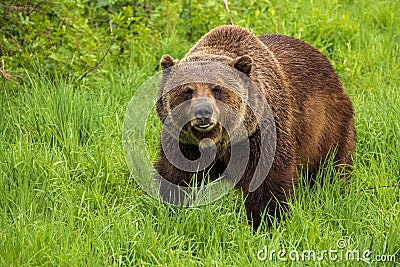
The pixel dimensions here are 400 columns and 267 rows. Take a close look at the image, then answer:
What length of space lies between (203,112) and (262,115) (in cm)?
57

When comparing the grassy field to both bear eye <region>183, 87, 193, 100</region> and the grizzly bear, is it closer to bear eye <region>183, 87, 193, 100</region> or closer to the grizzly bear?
the grizzly bear

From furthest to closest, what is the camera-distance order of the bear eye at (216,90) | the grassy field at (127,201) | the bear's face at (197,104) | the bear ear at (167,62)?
the bear ear at (167,62), the bear eye at (216,90), the bear's face at (197,104), the grassy field at (127,201)

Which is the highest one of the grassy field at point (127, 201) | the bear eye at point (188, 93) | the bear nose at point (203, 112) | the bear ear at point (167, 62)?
the bear ear at point (167, 62)

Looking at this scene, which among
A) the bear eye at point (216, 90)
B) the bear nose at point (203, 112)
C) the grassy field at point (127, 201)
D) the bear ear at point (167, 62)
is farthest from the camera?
the bear ear at point (167, 62)

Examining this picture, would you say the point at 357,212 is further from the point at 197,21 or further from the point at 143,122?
the point at 197,21

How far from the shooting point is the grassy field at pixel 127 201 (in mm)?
3707

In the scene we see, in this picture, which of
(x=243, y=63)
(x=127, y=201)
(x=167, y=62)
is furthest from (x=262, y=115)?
(x=127, y=201)

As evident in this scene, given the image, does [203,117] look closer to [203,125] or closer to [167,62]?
[203,125]

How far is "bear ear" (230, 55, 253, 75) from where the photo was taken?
14.4 ft

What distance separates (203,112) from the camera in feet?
13.3

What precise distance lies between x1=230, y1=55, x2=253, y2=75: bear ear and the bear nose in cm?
48

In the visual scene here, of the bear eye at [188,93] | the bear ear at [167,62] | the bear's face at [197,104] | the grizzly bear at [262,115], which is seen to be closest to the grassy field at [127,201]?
the grizzly bear at [262,115]

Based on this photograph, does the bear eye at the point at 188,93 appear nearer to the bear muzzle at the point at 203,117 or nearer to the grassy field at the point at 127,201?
the bear muzzle at the point at 203,117

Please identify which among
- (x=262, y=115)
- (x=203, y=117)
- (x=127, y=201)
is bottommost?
(x=127, y=201)
